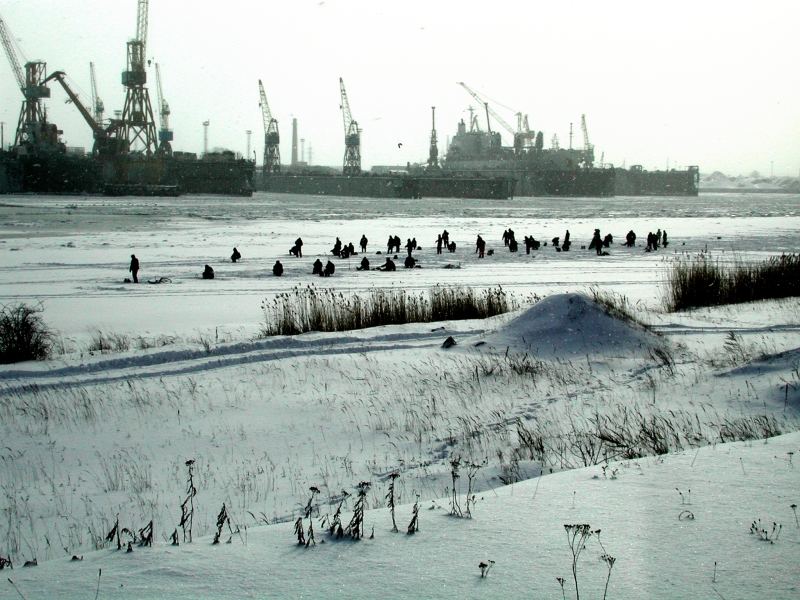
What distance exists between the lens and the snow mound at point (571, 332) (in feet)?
32.2

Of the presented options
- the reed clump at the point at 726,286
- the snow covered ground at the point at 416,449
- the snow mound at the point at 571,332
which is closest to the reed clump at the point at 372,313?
the snow covered ground at the point at 416,449

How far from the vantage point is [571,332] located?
10.1 meters

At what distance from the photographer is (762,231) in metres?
41.7

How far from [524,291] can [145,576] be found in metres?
14.7

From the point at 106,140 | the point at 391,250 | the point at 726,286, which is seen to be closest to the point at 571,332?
the point at 726,286

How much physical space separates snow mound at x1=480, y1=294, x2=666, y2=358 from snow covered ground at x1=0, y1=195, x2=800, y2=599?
3 centimetres

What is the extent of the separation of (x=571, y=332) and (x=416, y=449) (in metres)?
3.95

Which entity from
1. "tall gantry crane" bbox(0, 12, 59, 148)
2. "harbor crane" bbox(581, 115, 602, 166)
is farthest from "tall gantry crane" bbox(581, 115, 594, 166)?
"tall gantry crane" bbox(0, 12, 59, 148)

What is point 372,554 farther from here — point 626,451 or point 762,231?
point 762,231

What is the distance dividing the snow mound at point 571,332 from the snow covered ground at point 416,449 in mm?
30

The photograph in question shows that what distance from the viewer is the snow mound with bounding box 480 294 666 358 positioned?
9.80m

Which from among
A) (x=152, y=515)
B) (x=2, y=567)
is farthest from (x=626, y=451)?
(x=2, y=567)

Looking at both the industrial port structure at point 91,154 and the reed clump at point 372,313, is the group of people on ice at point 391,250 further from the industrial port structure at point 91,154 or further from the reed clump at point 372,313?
the industrial port structure at point 91,154

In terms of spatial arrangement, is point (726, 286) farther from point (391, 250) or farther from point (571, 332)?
point (391, 250)
